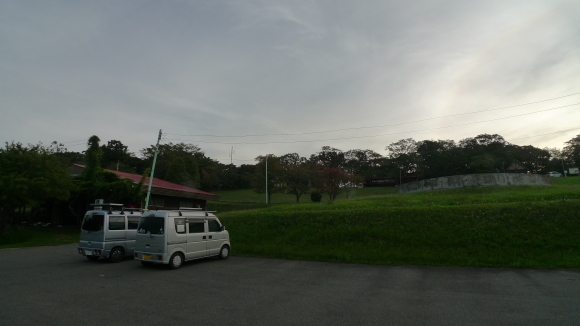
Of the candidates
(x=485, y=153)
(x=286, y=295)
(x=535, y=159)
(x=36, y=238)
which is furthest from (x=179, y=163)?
(x=535, y=159)

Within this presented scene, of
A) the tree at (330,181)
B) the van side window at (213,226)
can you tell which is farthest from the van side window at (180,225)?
the tree at (330,181)

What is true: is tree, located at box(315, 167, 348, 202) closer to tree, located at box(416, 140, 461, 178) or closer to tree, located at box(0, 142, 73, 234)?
tree, located at box(0, 142, 73, 234)

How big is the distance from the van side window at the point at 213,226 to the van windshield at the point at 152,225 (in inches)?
79.7

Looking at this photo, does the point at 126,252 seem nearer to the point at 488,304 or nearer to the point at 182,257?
the point at 182,257

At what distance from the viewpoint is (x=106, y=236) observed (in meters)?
11.9

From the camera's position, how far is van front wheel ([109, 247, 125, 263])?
472 inches

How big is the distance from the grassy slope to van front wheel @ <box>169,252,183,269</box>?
4048 millimetres

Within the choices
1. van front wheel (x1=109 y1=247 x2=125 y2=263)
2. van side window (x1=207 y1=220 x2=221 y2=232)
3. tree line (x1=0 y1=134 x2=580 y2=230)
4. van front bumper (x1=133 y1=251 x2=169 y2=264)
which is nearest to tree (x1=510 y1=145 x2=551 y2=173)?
tree line (x1=0 y1=134 x2=580 y2=230)

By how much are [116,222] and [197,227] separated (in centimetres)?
353

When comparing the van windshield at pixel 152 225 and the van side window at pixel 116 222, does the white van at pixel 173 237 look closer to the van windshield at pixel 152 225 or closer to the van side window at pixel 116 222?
the van windshield at pixel 152 225

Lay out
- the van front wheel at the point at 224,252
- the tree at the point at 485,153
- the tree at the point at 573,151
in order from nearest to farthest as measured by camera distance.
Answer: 1. the van front wheel at the point at 224,252
2. the tree at the point at 485,153
3. the tree at the point at 573,151

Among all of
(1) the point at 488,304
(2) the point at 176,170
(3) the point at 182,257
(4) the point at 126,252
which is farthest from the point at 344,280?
(2) the point at 176,170

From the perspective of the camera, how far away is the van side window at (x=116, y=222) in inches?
481

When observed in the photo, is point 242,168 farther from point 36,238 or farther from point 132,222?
point 132,222
